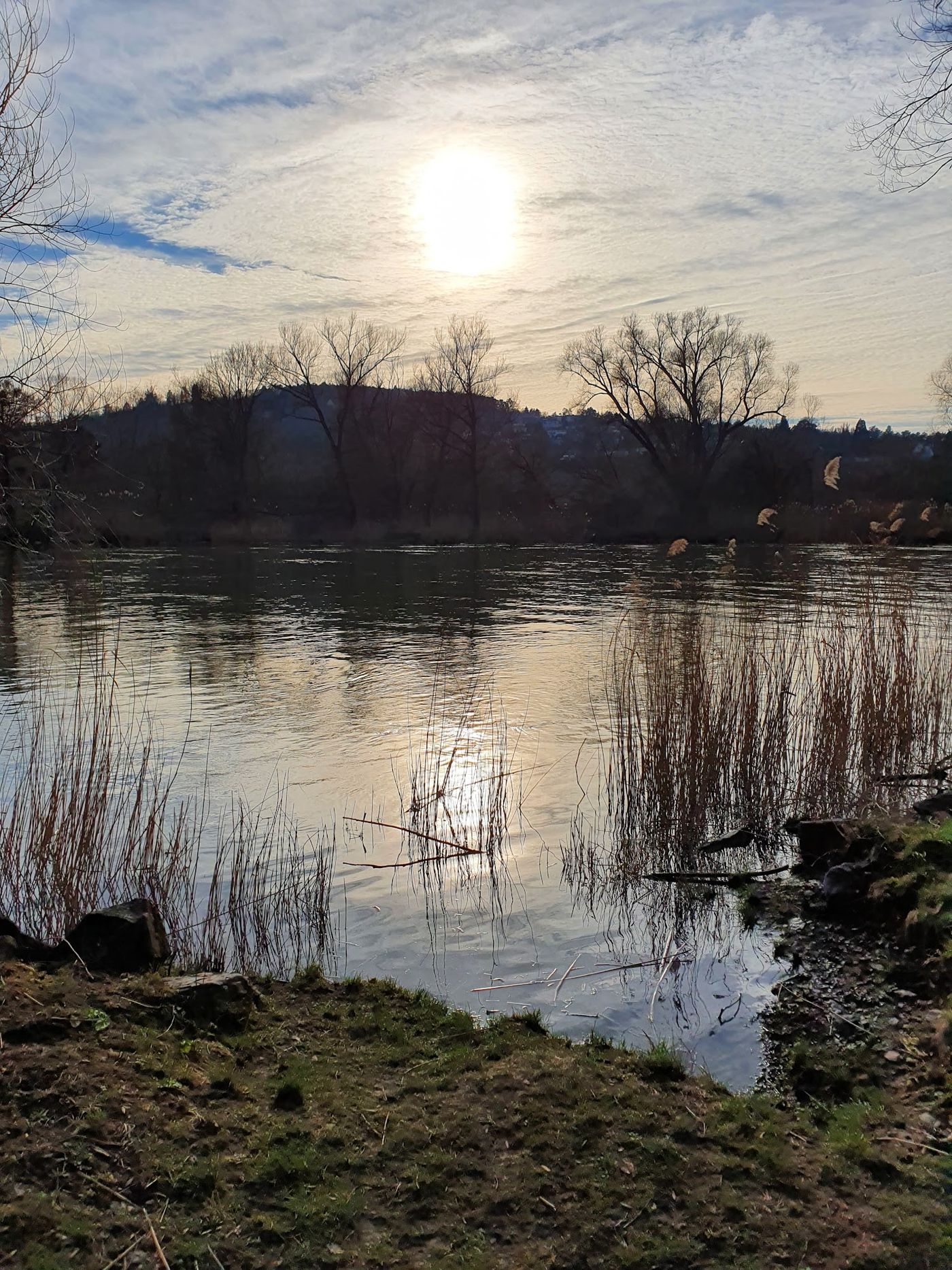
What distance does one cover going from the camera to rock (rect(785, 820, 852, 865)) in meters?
6.51

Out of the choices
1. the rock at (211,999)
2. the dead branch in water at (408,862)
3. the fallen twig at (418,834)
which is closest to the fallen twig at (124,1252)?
the rock at (211,999)

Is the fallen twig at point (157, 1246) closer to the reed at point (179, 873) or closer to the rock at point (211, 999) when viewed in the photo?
the rock at point (211, 999)

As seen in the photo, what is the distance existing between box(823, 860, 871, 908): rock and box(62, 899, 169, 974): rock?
3715mm

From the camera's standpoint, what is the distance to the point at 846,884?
19.0 ft

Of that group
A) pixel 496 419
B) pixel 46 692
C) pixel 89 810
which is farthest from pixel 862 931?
pixel 496 419

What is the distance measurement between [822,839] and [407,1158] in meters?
4.36

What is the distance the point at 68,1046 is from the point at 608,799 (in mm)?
5284

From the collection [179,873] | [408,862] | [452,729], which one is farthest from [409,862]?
[452,729]

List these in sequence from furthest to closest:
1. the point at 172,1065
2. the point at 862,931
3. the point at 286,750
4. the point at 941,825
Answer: the point at 286,750
the point at 941,825
the point at 862,931
the point at 172,1065

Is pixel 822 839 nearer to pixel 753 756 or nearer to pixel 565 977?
pixel 753 756

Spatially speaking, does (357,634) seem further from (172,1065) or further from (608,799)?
(172,1065)

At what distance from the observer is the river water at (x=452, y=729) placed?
17.3 ft

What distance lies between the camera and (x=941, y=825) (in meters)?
5.86

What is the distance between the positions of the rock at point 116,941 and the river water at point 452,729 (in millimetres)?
1073
